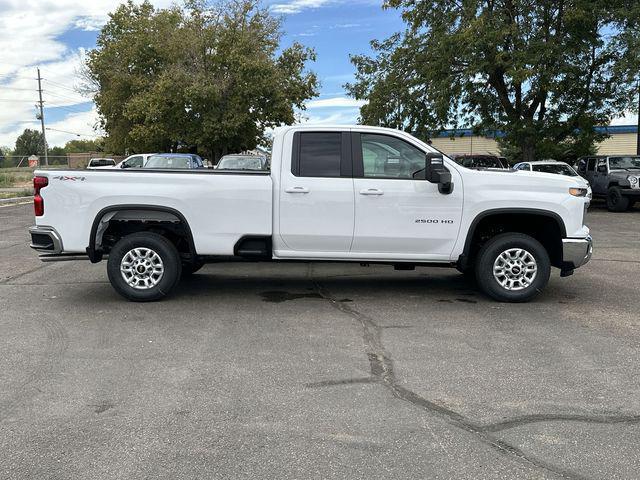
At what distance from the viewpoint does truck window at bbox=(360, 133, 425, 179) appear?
6754mm

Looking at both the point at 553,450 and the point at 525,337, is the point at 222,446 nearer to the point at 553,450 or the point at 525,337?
the point at 553,450

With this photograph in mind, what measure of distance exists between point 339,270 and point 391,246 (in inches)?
93.8

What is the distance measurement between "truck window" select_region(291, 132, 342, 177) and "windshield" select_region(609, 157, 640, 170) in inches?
661

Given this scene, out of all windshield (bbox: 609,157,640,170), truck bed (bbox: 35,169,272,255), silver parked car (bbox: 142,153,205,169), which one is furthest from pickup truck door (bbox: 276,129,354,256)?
windshield (bbox: 609,157,640,170)

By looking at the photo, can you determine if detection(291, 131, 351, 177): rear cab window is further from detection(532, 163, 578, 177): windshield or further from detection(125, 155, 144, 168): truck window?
detection(125, 155, 144, 168): truck window

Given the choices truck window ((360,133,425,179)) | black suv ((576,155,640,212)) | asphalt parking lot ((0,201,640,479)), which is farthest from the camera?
black suv ((576,155,640,212))

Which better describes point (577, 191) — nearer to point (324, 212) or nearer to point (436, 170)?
point (436, 170)

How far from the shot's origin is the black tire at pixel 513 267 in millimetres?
6773

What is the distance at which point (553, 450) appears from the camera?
3.42 m

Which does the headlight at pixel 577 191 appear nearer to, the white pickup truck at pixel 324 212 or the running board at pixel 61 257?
the white pickup truck at pixel 324 212

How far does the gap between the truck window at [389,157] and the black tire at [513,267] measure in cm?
129

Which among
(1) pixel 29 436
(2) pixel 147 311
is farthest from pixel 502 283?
(1) pixel 29 436

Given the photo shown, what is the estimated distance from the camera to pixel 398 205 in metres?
6.68

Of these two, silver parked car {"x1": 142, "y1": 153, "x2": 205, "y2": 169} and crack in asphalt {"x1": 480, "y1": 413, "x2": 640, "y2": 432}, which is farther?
silver parked car {"x1": 142, "y1": 153, "x2": 205, "y2": 169}
